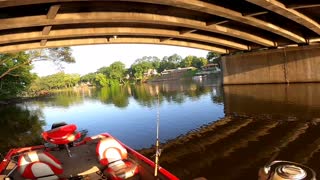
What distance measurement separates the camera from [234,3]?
20.6 metres

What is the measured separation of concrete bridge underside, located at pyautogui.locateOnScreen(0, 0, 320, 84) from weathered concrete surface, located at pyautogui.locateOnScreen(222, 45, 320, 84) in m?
5.99

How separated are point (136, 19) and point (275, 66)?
26892 mm

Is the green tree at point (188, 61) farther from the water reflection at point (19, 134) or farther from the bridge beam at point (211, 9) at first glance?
the water reflection at point (19, 134)

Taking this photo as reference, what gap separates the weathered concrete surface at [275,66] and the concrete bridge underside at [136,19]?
19.6ft

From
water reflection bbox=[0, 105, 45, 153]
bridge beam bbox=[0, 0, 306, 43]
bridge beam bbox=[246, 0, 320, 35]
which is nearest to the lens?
bridge beam bbox=[0, 0, 306, 43]

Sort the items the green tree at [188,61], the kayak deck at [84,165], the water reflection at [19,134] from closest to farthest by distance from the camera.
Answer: the kayak deck at [84,165], the water reflection at [19,134], the green tree at [188,61]

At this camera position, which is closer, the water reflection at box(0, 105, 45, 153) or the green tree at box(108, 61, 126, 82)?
the water reflection at box(0, 105, 45, 153)

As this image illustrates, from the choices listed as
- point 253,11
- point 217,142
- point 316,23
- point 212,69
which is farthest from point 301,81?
point 212,69

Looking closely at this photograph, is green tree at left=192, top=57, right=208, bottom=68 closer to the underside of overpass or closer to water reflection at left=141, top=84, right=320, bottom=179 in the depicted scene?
the underside of overpass

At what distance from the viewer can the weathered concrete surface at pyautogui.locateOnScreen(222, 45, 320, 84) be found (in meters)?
36.8

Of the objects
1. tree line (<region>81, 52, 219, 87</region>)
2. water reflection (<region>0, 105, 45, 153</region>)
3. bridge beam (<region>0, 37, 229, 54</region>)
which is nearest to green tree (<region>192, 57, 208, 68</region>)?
tree line (<region>81, 52, 219, 87</region>)

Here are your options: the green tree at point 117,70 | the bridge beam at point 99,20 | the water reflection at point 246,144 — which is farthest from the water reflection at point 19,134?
the green tree at point 117,70

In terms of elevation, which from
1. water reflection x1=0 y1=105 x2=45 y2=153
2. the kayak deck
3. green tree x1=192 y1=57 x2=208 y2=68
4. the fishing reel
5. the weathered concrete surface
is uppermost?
green tree x1=192 y1=57 x2=208 y2=68

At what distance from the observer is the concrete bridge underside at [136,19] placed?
16391mm
